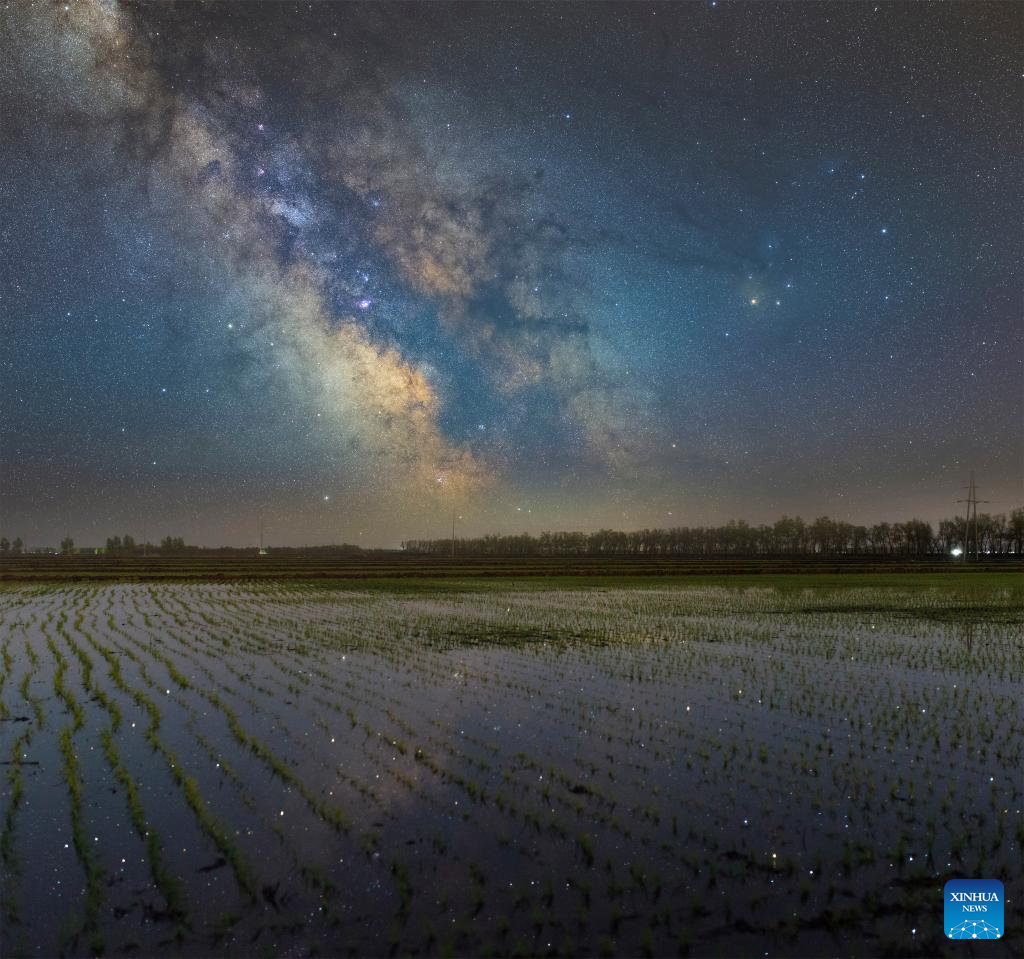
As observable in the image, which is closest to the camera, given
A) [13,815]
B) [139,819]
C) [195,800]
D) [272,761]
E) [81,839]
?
[81,839]

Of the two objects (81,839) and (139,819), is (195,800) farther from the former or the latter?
(81,839)

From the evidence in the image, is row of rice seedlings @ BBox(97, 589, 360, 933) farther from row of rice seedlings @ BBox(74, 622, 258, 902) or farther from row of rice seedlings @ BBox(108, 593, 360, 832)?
row of rice seedlings @ BBox(108, 593, 360, 832)

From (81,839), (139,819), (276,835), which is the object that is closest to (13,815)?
(81,839)

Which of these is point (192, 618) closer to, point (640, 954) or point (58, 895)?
point (58, 895)

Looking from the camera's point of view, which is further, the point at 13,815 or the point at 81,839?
the point at 13,815

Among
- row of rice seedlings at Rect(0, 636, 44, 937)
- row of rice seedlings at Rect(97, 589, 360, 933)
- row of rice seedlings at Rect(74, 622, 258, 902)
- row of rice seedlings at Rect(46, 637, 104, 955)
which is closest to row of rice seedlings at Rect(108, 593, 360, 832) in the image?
row of rice seedlings at Rect(97, 589, 360, 933)

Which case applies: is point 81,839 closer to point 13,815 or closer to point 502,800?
point 13,815

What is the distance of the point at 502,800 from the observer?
9109 millimetres

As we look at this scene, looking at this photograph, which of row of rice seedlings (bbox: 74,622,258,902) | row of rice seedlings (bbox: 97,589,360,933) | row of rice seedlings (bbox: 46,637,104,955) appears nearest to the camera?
row of rice seedlings (bbox: 46,637,104,955)

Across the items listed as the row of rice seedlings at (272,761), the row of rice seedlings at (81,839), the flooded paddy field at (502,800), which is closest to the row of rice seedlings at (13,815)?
the flooded paddy field at (502,800)

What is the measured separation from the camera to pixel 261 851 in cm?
751

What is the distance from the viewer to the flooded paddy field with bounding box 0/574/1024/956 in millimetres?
6188

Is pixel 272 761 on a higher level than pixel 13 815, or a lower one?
lower

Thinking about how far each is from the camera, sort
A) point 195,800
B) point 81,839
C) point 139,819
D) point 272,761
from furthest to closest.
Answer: point 272,761, point 195,800, point 139,819, point 81,839
